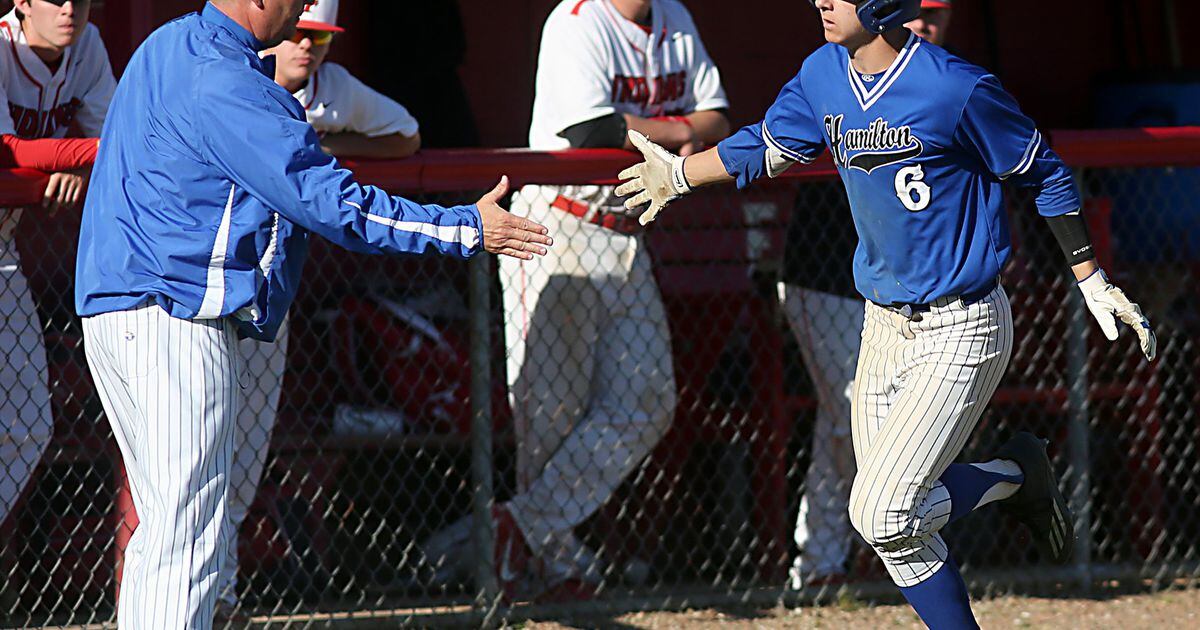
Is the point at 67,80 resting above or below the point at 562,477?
above

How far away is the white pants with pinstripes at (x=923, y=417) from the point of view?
11.1 ft

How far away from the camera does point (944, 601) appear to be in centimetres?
343

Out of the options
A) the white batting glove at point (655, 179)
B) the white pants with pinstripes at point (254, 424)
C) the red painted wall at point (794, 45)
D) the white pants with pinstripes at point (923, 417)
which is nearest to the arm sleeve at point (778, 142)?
the white batting glove at point (655, 179)

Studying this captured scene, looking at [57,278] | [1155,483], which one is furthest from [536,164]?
[1155,483]

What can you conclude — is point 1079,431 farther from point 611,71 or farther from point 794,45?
point 794,45

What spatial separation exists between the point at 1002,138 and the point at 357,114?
1.85 meters

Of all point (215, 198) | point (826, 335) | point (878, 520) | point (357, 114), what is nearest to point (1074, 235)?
point (878, 520)

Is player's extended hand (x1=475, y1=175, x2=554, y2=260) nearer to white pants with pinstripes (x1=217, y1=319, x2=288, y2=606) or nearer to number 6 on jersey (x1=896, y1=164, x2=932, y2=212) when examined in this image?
number 6 on jersey (x1=896, y1=164, x2=932, y2=212)

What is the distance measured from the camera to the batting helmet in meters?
3.22

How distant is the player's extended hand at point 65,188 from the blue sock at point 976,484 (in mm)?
2268

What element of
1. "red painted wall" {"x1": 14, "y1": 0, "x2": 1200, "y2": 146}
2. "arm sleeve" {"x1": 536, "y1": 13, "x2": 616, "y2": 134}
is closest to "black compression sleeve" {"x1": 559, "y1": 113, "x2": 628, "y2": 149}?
"arm sleeve" {"x1": 536, "y1": 13, "x2": 616, "y2": 134}

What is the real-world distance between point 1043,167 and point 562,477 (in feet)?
5.74

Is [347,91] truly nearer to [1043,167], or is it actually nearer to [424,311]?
[424,311]

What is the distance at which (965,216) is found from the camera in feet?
10.9
